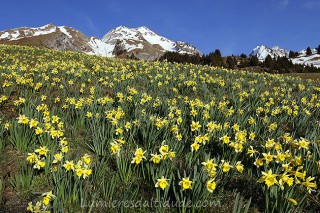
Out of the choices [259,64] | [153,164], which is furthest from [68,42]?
[153,164]

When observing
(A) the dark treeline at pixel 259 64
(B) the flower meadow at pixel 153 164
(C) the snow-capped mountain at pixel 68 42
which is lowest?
(B) the flower meadow at pixel 153 164

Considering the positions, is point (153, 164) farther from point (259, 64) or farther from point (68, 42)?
point (68, 42)

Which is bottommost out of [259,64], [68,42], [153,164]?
[153,164]

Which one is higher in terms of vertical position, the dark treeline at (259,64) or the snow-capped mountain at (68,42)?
the snow-capped mountain at (68,42)

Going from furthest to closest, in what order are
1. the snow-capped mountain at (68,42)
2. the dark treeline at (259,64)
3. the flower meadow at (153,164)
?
the snow-capped mountain at (68,42)
the dark treeline at (259,64)
the flower meadow at (153,164)

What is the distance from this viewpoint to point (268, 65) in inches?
1291

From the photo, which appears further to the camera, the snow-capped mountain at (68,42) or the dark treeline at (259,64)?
the snow-capped mountain at (68,42)

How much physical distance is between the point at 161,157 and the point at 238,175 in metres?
1.36

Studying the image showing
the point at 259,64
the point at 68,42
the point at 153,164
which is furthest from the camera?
the point at 68,42

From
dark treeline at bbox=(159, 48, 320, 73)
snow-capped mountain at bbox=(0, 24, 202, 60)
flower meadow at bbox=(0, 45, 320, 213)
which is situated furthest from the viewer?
snow-capped mountain at bbox=(0, 24, 202, 60)

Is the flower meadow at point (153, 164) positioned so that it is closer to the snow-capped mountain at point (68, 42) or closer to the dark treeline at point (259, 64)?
the dark treeline at point (259, 64)

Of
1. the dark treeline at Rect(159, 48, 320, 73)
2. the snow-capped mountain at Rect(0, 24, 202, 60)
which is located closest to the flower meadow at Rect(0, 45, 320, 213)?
the dark treeline at Rect(159, 48, 320, 73)

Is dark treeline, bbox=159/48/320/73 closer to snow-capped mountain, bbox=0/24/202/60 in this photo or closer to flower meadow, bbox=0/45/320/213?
flower meadow, bbox=0/45/320/213

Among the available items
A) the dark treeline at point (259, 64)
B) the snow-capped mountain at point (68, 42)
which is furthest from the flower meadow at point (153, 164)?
the snow-capped mountain at point (68, 42)
